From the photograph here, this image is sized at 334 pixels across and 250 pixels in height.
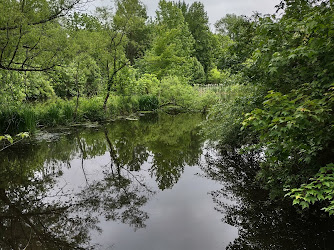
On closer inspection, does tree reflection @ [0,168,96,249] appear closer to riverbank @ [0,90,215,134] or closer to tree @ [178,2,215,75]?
riverbank @ [0,90,215,134]

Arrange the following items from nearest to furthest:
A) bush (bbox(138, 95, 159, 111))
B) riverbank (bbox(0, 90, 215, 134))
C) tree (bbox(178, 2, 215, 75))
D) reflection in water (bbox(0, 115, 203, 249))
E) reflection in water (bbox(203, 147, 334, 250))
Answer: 1. reflection in water (bbox(203, 147, 334, 250))
2. reflection in water (bbox(0, 115, 203, 249))
3. riverbank (bbox(0, 90, 215, 134))
4. bush (bbox(138, 95, 159, 111))
5. tree (bbox(178, 2, 215, 75))

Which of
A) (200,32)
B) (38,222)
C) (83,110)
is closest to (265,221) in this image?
(38,222)

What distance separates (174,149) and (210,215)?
12.7 feet

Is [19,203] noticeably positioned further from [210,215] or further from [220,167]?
[220,167]

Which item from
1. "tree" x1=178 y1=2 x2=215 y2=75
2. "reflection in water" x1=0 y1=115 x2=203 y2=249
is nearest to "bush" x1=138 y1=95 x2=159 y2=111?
"reflection in water" x1=0 y1=115 x2=203 y2=249

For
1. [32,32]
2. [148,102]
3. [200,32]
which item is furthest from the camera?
[200,32]

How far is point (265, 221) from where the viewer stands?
3678mm

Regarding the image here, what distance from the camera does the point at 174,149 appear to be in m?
7.84

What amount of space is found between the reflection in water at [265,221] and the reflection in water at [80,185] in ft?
4.38

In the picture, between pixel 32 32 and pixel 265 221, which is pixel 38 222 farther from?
pixel 32 32

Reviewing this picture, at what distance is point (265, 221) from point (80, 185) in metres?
3.64

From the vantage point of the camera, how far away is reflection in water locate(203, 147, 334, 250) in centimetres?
319

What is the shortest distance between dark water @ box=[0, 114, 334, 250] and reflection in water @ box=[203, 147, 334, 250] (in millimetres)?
13

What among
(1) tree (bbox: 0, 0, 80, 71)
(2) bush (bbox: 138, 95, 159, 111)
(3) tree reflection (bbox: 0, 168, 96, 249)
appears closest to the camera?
(3) tree reflection (bbox: 0, 168, 96, 249)
